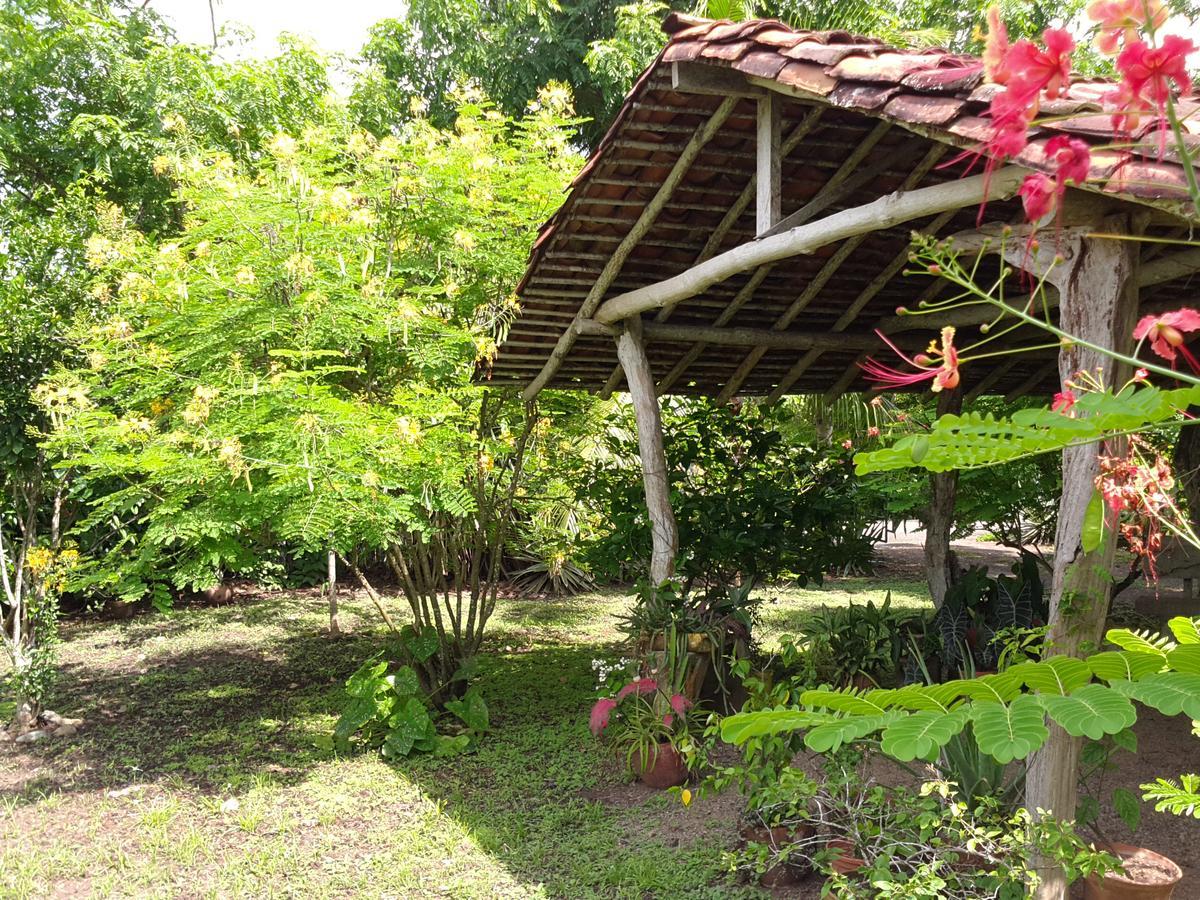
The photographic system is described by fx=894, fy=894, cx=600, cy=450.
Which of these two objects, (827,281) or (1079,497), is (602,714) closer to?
(827,281)

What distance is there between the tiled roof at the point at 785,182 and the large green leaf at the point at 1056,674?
0.73 meters

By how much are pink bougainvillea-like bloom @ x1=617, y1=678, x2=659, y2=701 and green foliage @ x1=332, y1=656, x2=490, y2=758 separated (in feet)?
4.18

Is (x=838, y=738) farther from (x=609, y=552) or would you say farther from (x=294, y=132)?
(x=294, y=132)

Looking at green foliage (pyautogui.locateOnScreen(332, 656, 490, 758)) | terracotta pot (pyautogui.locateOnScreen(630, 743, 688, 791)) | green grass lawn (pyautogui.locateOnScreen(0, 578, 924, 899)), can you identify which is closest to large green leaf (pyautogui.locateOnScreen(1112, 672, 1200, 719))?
green grass lawn (pyautogui.locateOnScreen(0, 578, 924, 899))

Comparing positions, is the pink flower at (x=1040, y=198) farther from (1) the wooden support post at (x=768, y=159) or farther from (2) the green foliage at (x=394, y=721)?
(2) the green foliage at (x=394, y=721)

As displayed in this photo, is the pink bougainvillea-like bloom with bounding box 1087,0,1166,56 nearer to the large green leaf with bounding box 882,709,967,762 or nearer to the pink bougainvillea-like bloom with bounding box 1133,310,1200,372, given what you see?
the pink bougainvillea-like bloom with bounding box 1133,310,1200,372

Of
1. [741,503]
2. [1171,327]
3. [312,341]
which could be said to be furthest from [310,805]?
[1171,327]

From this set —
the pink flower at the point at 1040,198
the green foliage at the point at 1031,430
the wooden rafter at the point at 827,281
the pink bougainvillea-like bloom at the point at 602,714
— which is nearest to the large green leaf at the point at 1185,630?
the green foliage at the point at 1031,430

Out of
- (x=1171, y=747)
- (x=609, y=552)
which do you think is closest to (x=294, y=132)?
(x=609, y=552)

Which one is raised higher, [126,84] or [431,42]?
[431,42]

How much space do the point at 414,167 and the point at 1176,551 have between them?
293 inches

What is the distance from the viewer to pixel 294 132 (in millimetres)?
9812

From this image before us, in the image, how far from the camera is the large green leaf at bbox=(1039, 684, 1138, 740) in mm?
1125

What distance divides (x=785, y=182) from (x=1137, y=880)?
3.31 m
